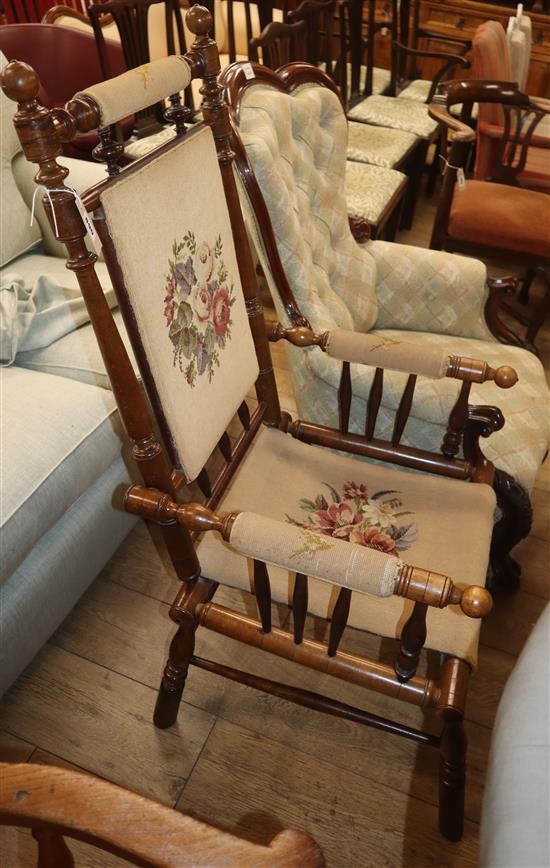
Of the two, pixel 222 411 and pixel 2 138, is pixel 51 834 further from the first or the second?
pixel 2 138

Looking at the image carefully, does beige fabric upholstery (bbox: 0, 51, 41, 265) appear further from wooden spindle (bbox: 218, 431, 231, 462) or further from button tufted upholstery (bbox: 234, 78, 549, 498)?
wooden spindle (bbox: 218, 431, 231, 462)

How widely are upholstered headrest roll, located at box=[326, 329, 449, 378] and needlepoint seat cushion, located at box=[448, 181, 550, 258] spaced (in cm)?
124

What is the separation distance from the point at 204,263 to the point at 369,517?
1.75 feet

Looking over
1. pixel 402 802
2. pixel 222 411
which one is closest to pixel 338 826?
pixel 402 802

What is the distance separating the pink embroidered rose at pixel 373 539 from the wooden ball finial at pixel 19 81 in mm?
796

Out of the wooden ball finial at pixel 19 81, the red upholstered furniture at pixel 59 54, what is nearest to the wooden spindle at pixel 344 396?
the wooden ball finial at pixel 19 81

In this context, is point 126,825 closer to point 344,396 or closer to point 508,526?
point 344,396

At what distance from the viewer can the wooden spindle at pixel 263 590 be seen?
0.83m

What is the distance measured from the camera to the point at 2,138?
1.67m

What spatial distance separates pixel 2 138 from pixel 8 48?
5.72 feet

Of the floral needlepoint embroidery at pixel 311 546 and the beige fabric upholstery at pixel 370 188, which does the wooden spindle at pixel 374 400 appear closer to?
the floral needlepoint embroidery at pixel 311 546

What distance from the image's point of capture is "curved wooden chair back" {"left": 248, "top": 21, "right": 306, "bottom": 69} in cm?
213

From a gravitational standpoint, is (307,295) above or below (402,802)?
above

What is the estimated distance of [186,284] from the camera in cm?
87
